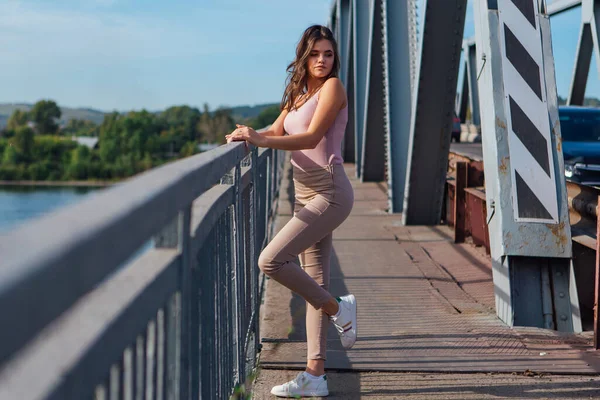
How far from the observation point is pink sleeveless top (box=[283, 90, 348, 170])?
13.6ft

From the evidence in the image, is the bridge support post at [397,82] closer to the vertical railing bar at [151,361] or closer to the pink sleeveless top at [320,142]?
the pink sleeveless top at [320,142]

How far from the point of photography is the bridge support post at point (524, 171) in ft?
18.5

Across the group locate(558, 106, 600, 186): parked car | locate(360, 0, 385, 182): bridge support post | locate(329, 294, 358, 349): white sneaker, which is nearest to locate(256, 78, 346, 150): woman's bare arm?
locate(329, 294, 358, 349): white sneaker

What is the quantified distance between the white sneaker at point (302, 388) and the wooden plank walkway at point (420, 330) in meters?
0.12

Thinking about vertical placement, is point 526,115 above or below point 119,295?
above

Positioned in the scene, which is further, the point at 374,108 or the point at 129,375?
the point at 374,108

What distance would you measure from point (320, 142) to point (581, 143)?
34.9ft

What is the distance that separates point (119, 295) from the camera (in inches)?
54.7

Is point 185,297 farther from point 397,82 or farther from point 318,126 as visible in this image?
point 397,82

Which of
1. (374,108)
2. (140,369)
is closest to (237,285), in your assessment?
(140,369)

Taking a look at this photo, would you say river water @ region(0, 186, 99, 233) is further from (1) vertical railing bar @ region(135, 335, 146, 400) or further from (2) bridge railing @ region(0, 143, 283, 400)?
(1) vertical railing bar @ region(135, 335, 146, 400)

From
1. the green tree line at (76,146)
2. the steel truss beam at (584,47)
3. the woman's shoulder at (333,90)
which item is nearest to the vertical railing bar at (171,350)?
the woman's shoulder at (333,90)

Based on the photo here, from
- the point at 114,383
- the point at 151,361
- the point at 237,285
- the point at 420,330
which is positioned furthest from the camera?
the point at 420,330

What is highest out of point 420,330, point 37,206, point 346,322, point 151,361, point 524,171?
point 37,206
